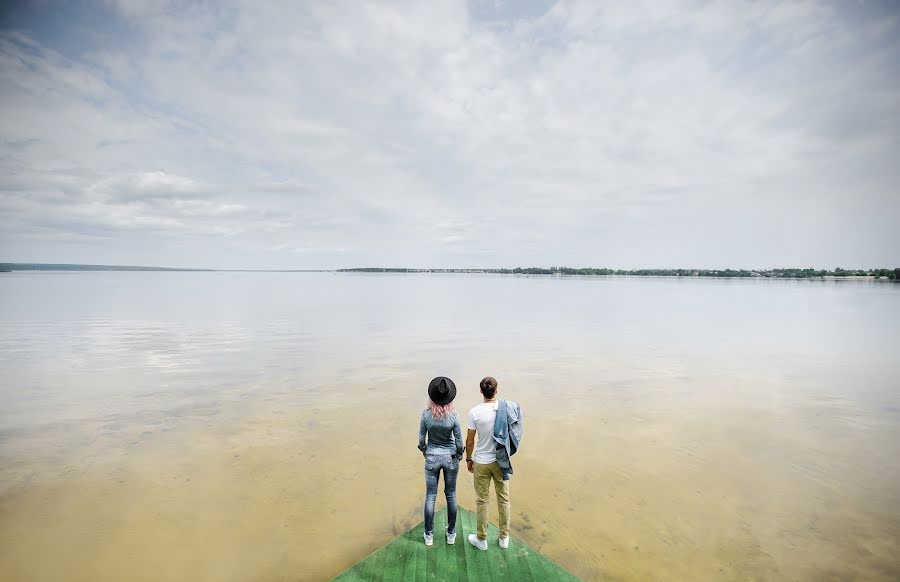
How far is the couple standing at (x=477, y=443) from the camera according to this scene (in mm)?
6203

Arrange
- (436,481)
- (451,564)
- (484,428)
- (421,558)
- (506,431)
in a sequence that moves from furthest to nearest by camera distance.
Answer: (436,481)
(421,558)
(451,564)
(484,428)
(506,431)

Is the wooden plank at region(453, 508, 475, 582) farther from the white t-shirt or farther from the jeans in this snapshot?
the white t-shirt

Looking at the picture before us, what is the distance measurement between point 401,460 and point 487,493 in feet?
16.4

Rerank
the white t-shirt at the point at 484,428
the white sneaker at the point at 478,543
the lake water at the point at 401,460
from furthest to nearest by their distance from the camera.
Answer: the lake water at the point at 401,460, the white sneaker at the point at 478,543, the white t-shirt at the point at 484,428

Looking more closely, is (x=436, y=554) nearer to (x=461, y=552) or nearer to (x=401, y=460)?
(x=461, y=552)

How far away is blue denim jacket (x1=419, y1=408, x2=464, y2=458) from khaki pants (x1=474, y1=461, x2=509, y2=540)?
1.57ft

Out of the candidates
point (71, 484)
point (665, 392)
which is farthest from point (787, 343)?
point (71, 484)

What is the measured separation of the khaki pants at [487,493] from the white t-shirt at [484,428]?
15 centimetres

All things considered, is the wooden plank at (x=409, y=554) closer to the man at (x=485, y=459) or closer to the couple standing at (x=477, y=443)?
the couple standing at (x=477, y=443)

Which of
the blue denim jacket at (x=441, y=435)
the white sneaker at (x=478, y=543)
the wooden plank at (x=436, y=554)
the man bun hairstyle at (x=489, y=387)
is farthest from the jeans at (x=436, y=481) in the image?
the man bun hairstyle at (x=489, y=387)

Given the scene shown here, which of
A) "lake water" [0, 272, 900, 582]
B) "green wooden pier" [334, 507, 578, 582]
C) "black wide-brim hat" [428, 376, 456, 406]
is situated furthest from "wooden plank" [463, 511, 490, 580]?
"black wide-brim hat" [428, 376, 456, 406]

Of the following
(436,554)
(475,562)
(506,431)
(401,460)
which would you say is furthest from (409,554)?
(401,460)

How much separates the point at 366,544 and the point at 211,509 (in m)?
3.62

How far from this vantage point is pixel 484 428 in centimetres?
629
